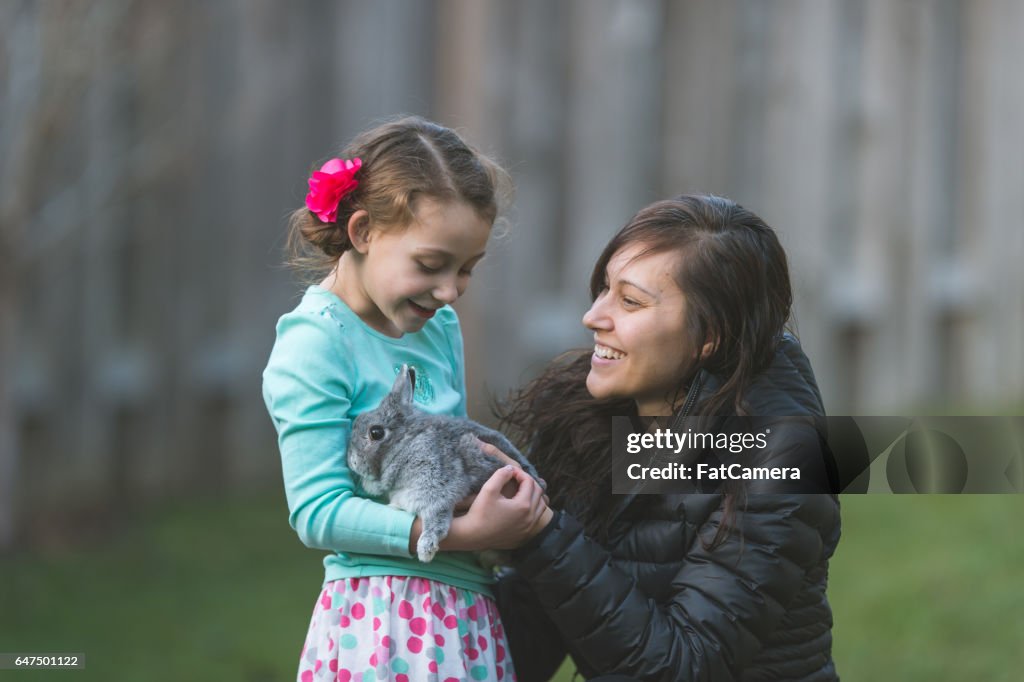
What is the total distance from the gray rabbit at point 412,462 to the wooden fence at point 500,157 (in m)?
3.40

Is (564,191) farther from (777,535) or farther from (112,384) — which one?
(777,535)

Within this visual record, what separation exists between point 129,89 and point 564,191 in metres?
2.24

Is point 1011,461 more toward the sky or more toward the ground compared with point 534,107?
more toward the ground

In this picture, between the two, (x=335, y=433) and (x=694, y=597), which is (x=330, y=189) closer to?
(x=335, y=433)

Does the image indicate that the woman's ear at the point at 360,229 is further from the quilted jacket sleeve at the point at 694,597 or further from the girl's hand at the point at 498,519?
the quilted jacket sleeve at the point at 694,597

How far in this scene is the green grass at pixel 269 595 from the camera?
14.4 ft

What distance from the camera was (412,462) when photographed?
2418mm

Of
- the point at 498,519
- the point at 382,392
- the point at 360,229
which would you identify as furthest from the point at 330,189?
the point at 498,519

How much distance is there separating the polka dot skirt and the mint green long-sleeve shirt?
33 mm

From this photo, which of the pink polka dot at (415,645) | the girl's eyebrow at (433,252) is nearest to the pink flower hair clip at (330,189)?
the girl's eyebrow at (433,252)

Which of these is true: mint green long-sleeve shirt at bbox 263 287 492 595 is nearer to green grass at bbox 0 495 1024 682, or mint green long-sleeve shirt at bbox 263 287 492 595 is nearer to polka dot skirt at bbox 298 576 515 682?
polka dot skirt at bbox 298 576 515 682

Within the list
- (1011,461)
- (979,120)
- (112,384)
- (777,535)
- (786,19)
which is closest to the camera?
(777,535)

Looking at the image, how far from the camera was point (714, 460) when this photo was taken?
2.55 m

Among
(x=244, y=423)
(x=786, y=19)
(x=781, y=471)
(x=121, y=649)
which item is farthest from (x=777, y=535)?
(x=786, y=19)
